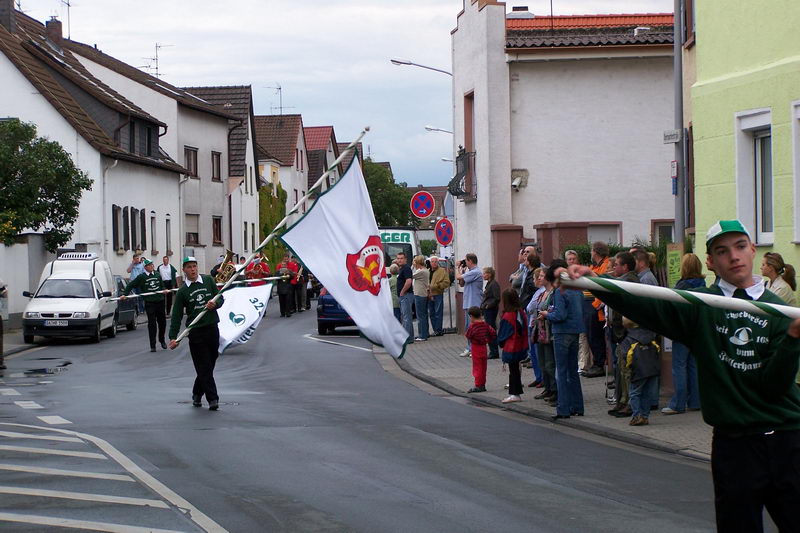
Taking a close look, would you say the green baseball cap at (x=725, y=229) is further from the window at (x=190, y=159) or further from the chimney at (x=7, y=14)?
the window at (x=190, y=159)

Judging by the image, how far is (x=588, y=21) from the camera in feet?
96.1

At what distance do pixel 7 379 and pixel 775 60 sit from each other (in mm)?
12733

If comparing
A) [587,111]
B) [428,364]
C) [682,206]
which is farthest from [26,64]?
[682,206]

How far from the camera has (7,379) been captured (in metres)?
18.7

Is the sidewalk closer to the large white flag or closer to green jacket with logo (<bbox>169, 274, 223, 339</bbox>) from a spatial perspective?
the large white flag

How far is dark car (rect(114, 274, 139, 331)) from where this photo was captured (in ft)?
101

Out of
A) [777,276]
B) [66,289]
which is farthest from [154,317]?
[777,276]

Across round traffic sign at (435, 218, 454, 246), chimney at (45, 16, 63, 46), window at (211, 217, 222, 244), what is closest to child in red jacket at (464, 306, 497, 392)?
round traffic sign at (435, 218, 454, 246)

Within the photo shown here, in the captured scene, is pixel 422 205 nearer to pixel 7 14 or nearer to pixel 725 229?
pixel 725 229

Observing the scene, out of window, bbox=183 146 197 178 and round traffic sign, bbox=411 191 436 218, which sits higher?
window, bbox=183 146 197 178

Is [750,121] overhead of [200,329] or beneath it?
overhead

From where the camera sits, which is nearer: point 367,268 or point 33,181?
point 367,268

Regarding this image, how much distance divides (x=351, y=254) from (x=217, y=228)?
4612 centimetres

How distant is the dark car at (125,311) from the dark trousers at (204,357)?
15.9 m
